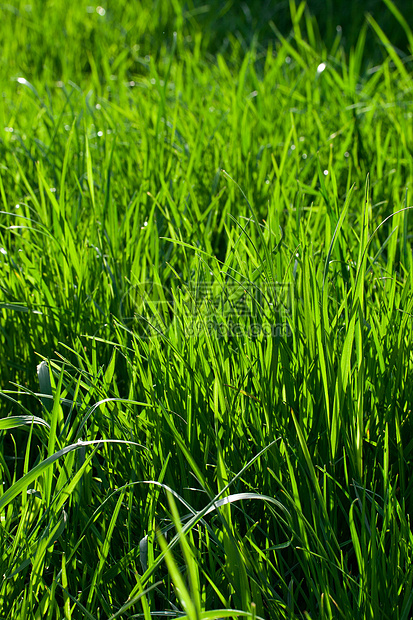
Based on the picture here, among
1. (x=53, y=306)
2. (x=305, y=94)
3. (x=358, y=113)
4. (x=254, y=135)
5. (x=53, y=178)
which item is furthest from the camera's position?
(x=305, y=94)

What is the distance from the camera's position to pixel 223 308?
0.93 m

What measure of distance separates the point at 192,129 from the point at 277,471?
127cm

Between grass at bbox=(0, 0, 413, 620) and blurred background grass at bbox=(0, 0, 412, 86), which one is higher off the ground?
blurred background grass at bbox=(0, 0, 412, 86)

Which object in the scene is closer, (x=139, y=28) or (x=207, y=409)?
(x=207, y=409)

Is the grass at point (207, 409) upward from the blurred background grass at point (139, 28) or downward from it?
downward

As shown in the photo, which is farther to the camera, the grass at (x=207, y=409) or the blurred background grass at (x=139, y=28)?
the blurred background grass at (x=139, y=28)

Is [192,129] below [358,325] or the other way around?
the other way around

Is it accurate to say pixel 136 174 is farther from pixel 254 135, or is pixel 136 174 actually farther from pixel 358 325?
pixel 358 325

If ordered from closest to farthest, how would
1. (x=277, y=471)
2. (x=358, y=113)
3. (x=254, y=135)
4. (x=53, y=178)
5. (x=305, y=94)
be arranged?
(x=277, y=471) → (x=53, y=178) → (x=254, y=135) → (x=358, y=113) → (x=305, y=94)

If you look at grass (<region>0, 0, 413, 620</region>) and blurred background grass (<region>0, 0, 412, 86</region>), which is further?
blurred background grass (<region>0, 0, 412, 86</region>)

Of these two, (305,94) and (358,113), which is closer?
(358,113)

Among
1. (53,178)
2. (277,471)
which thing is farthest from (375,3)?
(277,471)

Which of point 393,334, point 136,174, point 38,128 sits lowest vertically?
point 393,334

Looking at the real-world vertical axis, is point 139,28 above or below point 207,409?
above
